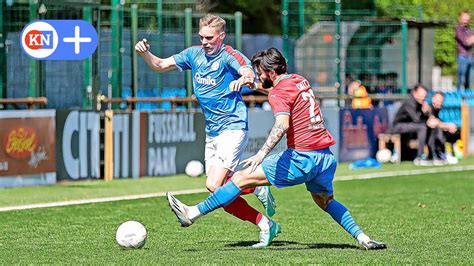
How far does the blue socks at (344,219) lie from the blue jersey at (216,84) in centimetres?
156

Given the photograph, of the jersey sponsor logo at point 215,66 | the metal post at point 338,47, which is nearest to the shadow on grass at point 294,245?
the jersey sponsor logo at point 215,66

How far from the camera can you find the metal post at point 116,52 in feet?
68.3

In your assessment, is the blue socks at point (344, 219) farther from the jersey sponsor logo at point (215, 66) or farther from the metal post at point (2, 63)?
the metal post at point (2, 63)

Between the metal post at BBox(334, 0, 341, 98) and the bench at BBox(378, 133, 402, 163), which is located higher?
the metal post at BBox(334, 0, 341, 98)

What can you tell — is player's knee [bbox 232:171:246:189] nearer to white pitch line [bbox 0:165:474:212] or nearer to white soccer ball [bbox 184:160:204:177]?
white pitch line [bbox 0:165:474:212]

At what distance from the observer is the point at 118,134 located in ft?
64.6

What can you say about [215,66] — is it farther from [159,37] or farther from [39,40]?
[159,37]

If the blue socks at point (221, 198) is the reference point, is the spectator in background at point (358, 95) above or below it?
above

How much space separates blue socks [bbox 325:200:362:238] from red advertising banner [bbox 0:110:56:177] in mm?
8034

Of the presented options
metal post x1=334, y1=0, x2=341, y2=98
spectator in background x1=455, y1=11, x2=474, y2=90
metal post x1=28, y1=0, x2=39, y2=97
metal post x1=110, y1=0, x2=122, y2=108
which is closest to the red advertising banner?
metal post x1=28, y1=0, x2=39, y2=97

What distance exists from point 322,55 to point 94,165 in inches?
376

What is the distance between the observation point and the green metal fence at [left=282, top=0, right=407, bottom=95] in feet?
88.9

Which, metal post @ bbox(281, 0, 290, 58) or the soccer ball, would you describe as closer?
the soccer ball

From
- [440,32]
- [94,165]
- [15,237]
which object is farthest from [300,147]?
[440,32]
